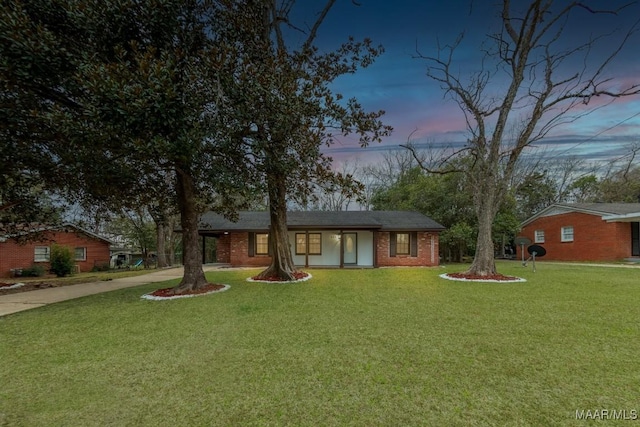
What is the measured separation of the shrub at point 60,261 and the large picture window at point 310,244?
43.0ft

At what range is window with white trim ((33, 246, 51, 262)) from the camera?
18969 mm

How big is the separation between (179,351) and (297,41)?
11.3 meters

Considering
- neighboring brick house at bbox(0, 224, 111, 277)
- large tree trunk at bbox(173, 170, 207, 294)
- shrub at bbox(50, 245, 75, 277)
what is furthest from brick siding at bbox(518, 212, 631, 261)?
shrub at bbox(50, 245, 75, 277)

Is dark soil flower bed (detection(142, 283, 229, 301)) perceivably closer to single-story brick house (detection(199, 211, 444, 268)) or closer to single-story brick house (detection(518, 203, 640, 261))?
single-story brick house (detection(199, 211, 444, 268))

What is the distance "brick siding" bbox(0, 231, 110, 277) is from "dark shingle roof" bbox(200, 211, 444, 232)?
24.5ft

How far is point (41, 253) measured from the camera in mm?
19250

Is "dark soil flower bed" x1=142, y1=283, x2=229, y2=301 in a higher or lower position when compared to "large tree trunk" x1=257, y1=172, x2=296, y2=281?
lower

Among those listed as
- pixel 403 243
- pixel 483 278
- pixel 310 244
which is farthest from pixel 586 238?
pixel 310 244

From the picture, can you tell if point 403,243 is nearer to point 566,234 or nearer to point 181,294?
point 566,234

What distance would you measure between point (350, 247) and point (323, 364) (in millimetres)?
14161

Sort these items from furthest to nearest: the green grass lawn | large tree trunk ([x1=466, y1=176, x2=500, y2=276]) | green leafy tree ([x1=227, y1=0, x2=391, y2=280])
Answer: large tree trunk ([x1=466, y1=176, x2=500, y2=276]), green leafy tree ([x1=227, y1=0, x2=391, y2=280]), the green grass lawn

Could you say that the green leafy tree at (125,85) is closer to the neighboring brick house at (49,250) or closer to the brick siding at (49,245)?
the neighboring brick house at (49,250)

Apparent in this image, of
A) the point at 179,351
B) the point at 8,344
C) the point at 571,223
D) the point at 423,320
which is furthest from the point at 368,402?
the point at 571,223

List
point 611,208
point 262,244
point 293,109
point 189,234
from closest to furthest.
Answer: point 293,109, point 189,234, point 262,244, point 611,208
